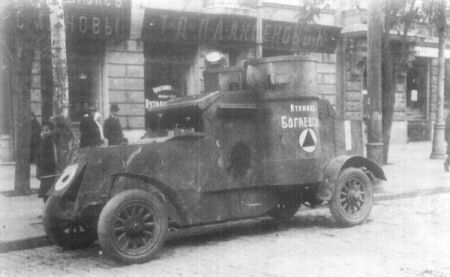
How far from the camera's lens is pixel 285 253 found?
→ 6.66m

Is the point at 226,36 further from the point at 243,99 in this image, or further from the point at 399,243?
the point at 399,243

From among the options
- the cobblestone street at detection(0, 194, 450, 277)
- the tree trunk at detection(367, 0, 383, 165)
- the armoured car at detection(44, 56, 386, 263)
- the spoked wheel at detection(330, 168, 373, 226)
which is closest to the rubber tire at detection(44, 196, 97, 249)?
the armoured car at detection(44, 56, 386, 263)

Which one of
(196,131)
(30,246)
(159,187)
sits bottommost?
(30,246)

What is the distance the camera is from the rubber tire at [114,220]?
6.23m

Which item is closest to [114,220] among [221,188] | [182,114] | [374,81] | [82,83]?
[221,188]

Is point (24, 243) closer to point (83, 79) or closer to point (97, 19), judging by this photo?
point (97, 19)

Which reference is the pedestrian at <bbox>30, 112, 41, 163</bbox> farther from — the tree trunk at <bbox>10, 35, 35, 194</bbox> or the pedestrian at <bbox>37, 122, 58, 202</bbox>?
the pedestrian at <bbox>37, 122, 58, 202</bbox>

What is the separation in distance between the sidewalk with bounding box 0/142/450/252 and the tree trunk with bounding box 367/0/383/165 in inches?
32.4

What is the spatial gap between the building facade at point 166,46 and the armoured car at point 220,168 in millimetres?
8290

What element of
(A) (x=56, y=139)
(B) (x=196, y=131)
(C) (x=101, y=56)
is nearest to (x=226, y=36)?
(C) (x=101, y=56)

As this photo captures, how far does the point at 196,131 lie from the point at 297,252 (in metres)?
1.88

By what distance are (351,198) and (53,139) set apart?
446 centimetres

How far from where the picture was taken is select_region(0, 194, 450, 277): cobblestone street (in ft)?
19.5

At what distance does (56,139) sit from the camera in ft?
29.1
